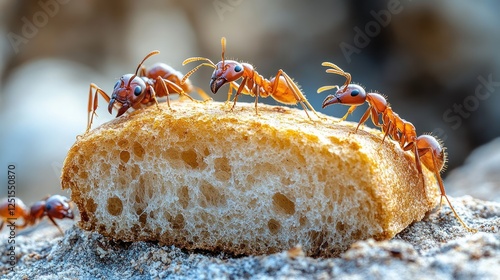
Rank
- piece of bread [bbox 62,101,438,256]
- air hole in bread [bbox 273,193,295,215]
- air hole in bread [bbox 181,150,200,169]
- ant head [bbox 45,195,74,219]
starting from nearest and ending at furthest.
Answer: piece of bread [bbox 62,101,438,256] < air hole in bread [bbox 273,193,295,215] < air hole in bread [bbox 181,150,200,169] < ant head [bbox 45,195,74,219]

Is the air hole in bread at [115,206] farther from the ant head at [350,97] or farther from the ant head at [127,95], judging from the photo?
the ant head at [350,97]

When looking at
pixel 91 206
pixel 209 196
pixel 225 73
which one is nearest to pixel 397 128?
pixel 225 73

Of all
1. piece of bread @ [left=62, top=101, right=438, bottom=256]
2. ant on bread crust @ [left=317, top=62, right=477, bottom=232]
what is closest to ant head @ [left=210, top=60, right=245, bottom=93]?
piece of bread @ [left=62, top=101, right=438, bottom=256]

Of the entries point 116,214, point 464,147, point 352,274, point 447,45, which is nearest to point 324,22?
point 447,45

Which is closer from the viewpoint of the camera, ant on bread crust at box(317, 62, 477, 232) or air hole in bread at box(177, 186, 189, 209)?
air hole in bread at box(177, 186, 189, 209)

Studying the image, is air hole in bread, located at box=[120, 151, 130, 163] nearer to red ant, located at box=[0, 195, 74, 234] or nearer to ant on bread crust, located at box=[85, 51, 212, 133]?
ant on bread crust, located at box=[85, 51, 212, 133]

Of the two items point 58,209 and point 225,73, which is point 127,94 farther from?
point 58,209
